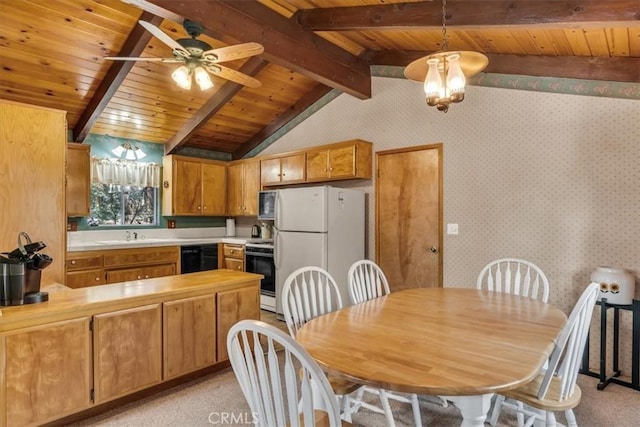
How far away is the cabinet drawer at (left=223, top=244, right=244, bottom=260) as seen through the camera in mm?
5200

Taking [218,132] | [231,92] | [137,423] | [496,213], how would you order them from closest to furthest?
1. [137,423]
2. [496,213]
3. [231,92]
4. [218,132]

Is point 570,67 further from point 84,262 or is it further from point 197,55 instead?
Result: point 84,262

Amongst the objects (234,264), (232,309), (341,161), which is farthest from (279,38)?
(234,264)

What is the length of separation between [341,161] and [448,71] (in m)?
2.48

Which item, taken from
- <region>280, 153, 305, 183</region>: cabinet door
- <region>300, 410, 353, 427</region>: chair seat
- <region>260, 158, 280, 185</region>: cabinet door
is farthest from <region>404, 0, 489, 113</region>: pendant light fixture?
<region>260, 158, 280, 185</region>: cabinet door

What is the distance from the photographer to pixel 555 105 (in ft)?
10.4

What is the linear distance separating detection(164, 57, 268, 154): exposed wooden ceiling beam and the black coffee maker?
2.73 metres

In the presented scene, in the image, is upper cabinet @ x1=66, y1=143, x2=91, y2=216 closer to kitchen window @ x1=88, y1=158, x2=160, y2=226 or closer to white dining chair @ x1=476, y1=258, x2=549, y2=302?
kitchen window @ x1=88, y1=158, x2=160, y2=226

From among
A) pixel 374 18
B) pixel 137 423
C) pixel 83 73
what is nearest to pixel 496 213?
pixel 374 18

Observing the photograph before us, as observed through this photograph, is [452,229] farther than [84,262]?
No

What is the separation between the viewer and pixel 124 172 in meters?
5.13

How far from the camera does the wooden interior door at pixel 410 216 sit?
3930 millimetres

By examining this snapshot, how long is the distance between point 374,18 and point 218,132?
129 inches

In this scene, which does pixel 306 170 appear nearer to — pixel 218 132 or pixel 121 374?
pixel 218 132
